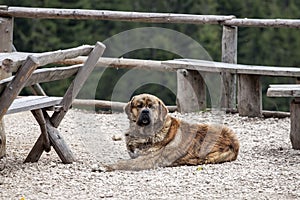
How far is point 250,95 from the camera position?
9.20 meters

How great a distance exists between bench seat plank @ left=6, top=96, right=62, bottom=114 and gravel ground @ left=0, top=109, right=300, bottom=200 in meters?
0.52

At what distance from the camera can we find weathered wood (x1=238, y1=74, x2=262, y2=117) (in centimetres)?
917

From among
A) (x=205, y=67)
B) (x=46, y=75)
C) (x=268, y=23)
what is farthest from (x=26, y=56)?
(x=268, y=23)

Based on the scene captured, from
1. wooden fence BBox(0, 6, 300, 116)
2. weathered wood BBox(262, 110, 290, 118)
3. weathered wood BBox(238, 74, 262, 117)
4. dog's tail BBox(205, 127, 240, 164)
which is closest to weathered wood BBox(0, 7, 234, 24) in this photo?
wooden fence BBox(0, 6, 300, 116)

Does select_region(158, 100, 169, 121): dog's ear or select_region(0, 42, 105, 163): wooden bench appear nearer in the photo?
select_region(0, 42, 105, 163): wooden bench

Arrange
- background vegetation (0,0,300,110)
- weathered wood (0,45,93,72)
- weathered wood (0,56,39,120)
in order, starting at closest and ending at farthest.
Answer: weathered wood (0,45,93,72) < weathered wood (0,56,39,120) < background vegetation (0,0,300,110)

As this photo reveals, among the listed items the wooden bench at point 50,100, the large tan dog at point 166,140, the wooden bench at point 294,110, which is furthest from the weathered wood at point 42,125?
the wooden bench at point 294,110

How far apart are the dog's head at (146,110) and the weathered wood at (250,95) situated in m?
2.90

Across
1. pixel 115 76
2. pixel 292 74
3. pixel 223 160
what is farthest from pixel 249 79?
pixel 115 76

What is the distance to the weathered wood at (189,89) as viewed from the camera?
9594 millimetres

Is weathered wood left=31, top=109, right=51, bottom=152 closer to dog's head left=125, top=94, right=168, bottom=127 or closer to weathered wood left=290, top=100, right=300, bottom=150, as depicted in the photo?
dog's head left=125, top=94, right=168, bottom=127

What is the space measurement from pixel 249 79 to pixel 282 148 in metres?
2.01

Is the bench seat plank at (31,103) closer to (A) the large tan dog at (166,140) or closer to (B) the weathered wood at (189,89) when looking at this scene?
(A) the large tan dog at (166,140)

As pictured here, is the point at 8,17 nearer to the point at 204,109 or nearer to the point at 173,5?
the point at 204,109
